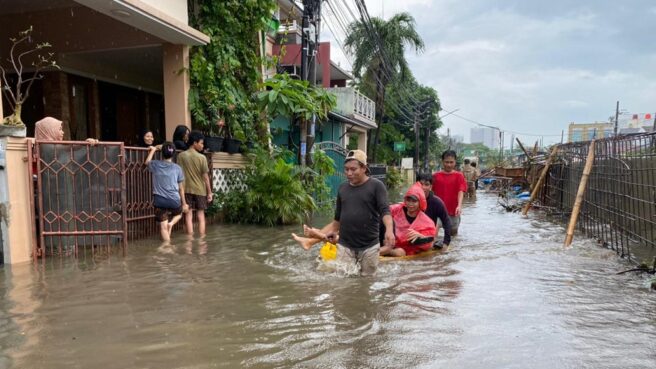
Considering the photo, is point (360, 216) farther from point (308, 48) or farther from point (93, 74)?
point (93, 74)

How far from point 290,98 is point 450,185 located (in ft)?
11.9

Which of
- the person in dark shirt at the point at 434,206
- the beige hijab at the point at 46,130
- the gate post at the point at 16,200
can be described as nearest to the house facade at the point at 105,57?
the beige hijab at the point at 46,130

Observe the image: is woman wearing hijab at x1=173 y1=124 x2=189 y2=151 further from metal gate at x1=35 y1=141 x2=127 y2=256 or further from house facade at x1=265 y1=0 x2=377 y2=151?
house facade at x1=265 y1=0 x2=377 y2=151

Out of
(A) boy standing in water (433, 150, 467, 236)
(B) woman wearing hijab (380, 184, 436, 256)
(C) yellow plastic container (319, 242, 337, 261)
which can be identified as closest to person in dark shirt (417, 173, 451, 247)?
(B) woman wearing hijab (380, 184, 436, 256)

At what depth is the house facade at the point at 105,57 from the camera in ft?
26.6

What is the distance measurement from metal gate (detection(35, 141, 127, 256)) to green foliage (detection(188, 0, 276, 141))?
112 inches

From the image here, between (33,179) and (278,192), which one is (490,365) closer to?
(33,179)

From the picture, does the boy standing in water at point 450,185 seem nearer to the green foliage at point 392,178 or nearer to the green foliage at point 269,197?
the green foliage at point 269,197

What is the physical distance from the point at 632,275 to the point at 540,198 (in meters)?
8.82

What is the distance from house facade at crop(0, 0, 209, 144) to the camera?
8.10 m

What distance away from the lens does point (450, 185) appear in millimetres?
8258

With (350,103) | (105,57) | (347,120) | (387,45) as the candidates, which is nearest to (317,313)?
(105,57)

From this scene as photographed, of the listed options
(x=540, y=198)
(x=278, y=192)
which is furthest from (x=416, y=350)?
(x=540, y=198)

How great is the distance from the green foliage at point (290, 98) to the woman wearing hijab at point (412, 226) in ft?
12.5
